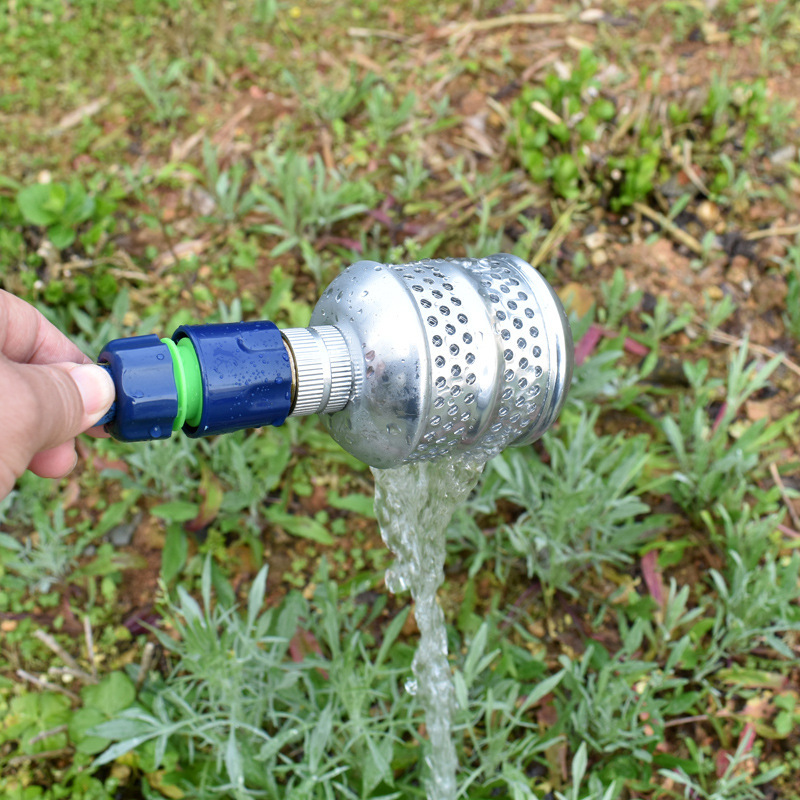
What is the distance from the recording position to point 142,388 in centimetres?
117

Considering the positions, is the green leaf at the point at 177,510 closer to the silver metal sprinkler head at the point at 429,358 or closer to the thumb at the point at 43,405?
the silver metal sprinkler head at the point at 429,358

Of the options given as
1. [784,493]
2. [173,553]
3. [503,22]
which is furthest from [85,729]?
[503,22]

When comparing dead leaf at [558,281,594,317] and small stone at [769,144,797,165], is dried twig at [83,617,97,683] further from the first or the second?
small stone at [769,144,797,165]

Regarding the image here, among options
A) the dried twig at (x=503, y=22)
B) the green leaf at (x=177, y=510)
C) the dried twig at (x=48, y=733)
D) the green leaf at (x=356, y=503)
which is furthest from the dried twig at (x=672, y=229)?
the dried twig at (x=48, y=733)

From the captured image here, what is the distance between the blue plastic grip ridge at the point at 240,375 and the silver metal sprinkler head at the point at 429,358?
0.12 ft

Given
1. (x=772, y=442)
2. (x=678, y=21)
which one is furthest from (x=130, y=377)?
(x=678, y=21)

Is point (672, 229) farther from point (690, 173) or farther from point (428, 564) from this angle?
point (428, 564)

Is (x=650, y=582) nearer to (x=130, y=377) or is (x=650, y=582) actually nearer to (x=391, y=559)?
(x=391, y=559)

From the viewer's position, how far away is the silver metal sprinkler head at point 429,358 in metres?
1.28

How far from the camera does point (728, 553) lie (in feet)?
7.38

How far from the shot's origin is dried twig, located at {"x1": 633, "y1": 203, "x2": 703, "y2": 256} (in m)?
2.94

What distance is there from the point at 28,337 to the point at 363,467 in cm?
118

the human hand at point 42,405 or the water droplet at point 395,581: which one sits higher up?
the human hand at point 42,405

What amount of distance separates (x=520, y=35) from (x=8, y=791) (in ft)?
11.3
